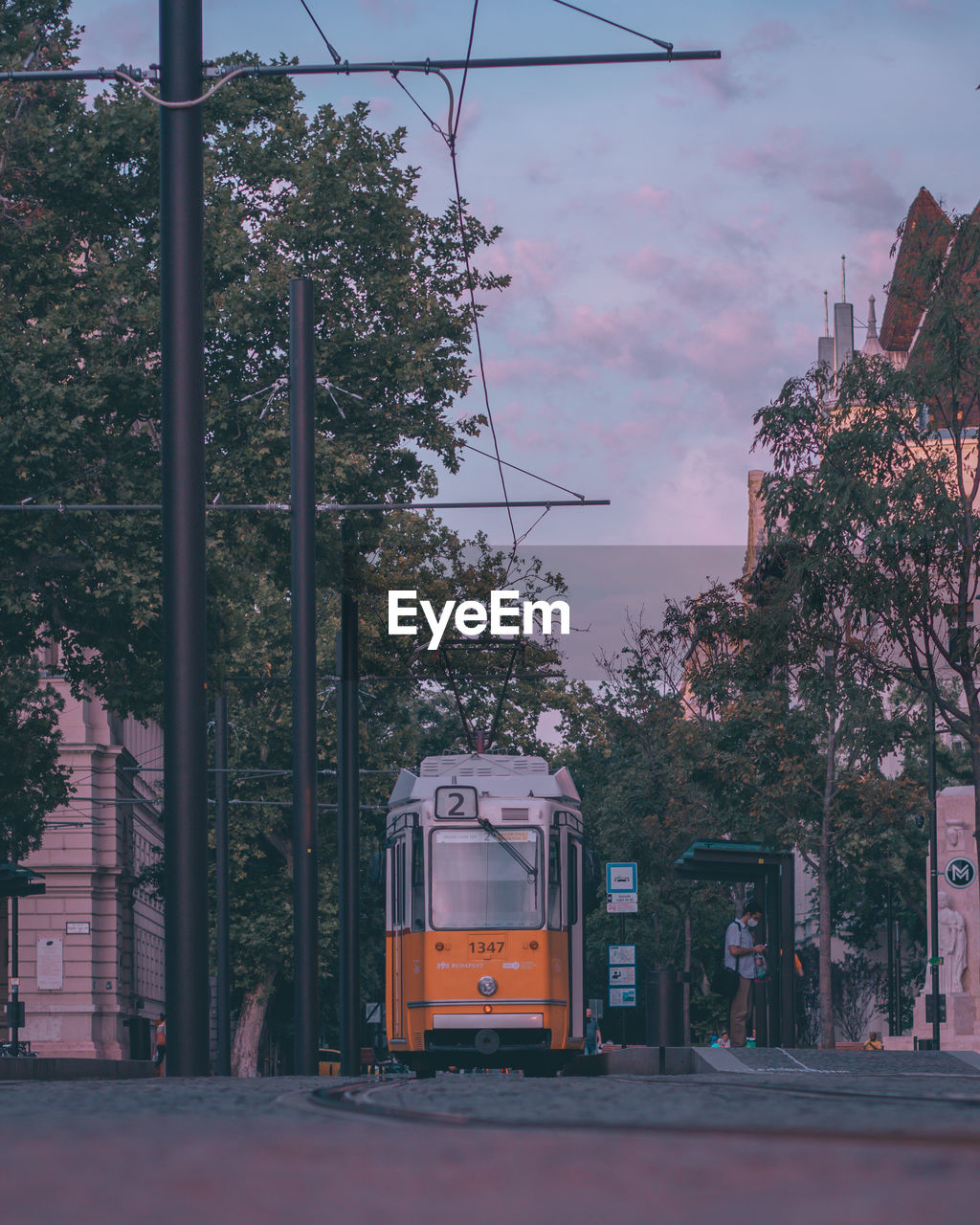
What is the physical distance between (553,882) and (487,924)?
0.91 meters

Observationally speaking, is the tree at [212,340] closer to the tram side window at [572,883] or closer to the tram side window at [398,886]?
the tram side window at [398,886]

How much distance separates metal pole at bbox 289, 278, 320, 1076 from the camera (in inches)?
711

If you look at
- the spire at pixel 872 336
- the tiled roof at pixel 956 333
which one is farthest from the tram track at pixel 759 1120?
the spire at pixel 872 336

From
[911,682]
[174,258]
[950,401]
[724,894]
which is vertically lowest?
[724,894]

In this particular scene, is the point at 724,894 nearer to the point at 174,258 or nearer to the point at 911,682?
the point at 911,682

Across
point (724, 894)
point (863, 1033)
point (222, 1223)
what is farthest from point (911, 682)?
point (863, 1033)

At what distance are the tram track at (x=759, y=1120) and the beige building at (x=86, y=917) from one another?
42136 millimetres

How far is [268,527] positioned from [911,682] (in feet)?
28.3

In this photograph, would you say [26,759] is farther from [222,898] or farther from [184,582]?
[184,582]

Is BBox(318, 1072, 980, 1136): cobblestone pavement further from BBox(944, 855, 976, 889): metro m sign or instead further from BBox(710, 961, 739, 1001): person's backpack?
BBox(944, 855, 976, 889): metro m sign

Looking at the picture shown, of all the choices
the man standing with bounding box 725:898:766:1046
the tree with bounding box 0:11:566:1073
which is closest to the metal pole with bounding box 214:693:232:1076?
the tree with bounding box 0:11:566:1073

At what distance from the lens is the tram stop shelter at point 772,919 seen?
2347 centimetres

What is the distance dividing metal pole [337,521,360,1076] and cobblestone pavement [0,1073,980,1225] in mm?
19338

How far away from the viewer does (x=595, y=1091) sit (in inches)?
202
